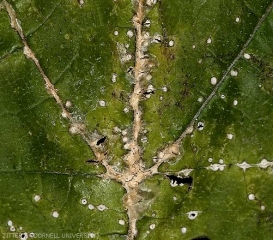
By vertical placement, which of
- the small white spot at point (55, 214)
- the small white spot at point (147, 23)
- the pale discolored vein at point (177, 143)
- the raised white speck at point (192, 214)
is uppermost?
the small white spot at point (147, 23)

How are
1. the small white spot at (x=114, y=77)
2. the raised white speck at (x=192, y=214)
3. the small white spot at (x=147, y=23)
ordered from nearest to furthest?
the small white spot at (x=147, y=23) < the small white spot at (x=114, y=77) < the raised white speck at (x=192, y=214)

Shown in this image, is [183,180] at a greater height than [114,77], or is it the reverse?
[114,77]

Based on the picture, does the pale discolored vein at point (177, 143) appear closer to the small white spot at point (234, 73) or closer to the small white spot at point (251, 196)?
the small white spot at point (234, 73)

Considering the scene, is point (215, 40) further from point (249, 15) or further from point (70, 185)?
point (70, 185)

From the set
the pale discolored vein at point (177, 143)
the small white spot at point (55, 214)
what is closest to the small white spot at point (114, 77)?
the pale discolored vein at point (177, 143)

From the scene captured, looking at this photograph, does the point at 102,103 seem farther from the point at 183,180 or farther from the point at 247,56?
the point at 247,56

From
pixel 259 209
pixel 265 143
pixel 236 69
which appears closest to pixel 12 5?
pixel 236 69

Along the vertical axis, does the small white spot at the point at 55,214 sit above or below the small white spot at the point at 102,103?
below

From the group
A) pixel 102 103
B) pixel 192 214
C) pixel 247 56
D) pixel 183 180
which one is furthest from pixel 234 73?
pixel 192 214

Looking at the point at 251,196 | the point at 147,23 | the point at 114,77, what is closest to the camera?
the point at 147,23
